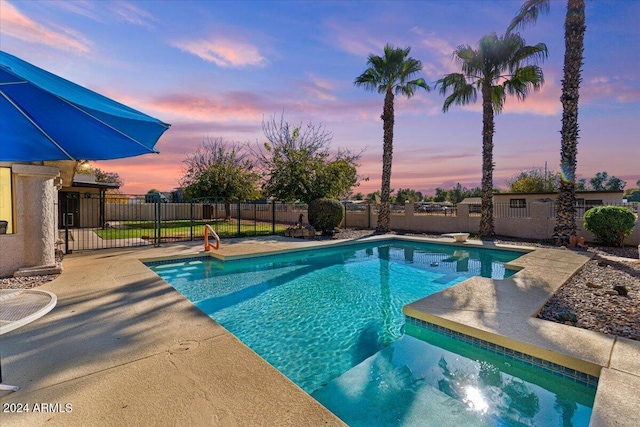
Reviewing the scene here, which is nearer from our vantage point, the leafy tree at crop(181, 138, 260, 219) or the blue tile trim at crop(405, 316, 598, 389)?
the blue tile trim at crop(405, 316, 598, 389)

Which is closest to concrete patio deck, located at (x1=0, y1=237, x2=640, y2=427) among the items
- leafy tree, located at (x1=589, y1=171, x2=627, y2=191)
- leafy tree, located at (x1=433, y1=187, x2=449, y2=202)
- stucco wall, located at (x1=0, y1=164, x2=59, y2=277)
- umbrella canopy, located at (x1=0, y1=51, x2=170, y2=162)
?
stucco wall, located at (x1=0, y1=164, x2=59, y2=277)

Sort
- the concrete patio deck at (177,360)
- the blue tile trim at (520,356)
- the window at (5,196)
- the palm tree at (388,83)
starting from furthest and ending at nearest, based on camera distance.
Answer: the palm tree at (388,83) < the window at (5,196) < the blue tile trim at (520,356) < the concrete patio deck at (177,360)

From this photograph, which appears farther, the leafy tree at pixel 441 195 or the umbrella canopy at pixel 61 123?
the leafy tree at pixel 441 195

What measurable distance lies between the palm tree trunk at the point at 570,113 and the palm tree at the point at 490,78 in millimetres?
1792

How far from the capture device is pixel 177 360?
2.87 meters

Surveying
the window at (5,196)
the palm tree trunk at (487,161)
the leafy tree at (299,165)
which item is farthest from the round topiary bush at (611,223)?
the window at (5,196)

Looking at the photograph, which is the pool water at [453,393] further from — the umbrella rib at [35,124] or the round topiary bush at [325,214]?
the round topiary bush at [325,214]

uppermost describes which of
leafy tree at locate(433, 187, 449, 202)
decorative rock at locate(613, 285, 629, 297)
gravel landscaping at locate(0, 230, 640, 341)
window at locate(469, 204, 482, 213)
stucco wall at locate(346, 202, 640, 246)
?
leafy tree at locate(433, 187, 449, 202)

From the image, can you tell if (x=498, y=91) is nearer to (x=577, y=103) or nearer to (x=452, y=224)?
(x=577, y=103)

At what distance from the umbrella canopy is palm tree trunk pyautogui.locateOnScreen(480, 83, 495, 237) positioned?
14.3 meters

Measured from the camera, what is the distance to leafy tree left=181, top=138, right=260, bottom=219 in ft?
77.8

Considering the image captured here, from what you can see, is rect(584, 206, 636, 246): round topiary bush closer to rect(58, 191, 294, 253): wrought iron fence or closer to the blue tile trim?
the blue tile trim

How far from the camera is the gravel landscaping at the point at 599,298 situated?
13.6ft

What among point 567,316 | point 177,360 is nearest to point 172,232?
point 177,360
